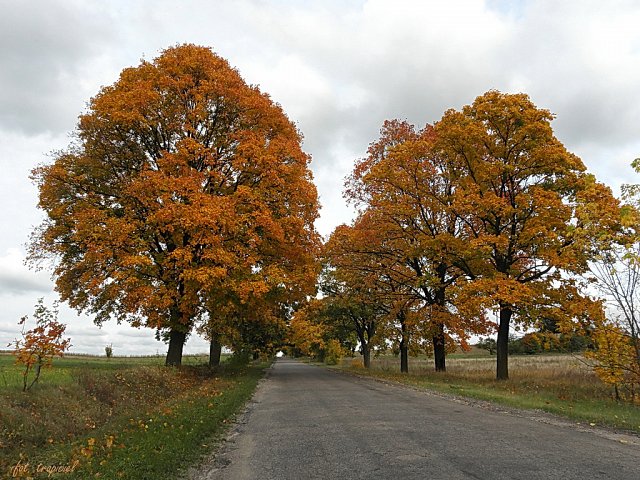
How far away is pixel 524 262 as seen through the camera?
22.8m

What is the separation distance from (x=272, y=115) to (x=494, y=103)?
10.7 meters

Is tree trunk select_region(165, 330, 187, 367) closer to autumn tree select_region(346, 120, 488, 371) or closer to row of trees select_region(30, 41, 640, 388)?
row of trees select_region(30, 41, 640, 388)

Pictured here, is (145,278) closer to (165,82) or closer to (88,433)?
(165,82)

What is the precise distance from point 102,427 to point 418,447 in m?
6.26

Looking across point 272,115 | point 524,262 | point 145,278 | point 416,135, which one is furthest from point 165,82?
point 524,262

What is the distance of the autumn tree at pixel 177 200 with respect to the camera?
1733cm

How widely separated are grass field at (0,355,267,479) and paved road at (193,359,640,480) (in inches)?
27.0

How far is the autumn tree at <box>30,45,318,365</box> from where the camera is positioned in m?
17.3

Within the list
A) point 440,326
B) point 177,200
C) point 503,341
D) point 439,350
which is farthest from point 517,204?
point 177,200

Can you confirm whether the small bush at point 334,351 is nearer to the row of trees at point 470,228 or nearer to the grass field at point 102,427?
the row of trees at point 470,228

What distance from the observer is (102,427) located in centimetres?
906

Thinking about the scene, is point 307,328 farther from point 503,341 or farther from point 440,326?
point 503,341

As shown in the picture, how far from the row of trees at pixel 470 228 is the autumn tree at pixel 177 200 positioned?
5.66 meters

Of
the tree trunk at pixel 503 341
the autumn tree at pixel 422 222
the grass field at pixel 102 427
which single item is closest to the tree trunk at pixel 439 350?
the autumn tree at pixel 422 222
